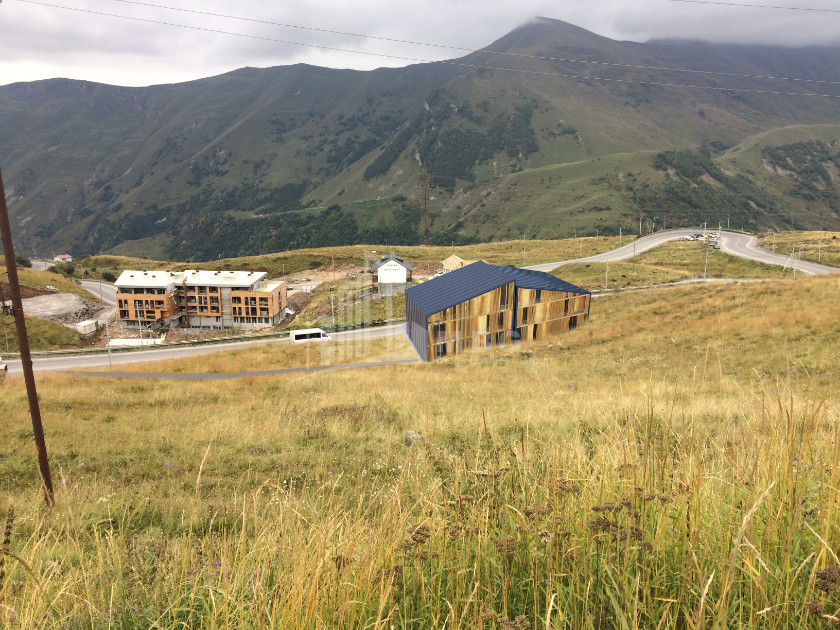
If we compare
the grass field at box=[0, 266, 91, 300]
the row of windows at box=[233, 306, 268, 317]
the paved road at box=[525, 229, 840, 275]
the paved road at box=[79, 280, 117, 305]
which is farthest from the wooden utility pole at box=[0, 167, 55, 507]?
the paved road at box=[79, 280, 117, 305]

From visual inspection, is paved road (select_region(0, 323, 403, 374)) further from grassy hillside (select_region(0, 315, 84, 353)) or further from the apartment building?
the apartment building

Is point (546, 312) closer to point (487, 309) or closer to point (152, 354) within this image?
point (487, 309)

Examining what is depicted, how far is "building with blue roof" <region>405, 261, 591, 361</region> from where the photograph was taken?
1430 inches

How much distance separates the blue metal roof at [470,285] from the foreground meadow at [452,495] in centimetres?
826

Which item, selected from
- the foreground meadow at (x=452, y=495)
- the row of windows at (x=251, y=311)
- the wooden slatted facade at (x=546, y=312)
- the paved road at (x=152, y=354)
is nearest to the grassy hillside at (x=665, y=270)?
the wooden slatted facade at (x=546, y=312)

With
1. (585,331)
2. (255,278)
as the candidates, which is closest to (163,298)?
(255,278)

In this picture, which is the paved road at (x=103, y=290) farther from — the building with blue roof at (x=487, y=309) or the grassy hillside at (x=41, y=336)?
the building with blue roof at (x=487, y=309)

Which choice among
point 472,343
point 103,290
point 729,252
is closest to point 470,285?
point 472,343

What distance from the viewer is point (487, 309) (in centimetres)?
3791

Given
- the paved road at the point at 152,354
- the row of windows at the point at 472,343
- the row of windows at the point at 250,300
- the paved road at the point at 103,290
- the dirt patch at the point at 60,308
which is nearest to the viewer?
the row of windows at the point at 472,343

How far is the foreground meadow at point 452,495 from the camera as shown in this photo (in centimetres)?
255

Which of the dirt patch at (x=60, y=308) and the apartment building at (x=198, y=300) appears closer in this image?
the dirt patch at (x=60, y=308)

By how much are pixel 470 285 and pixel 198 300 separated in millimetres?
74366

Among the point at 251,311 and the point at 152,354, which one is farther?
the point at 251,311
